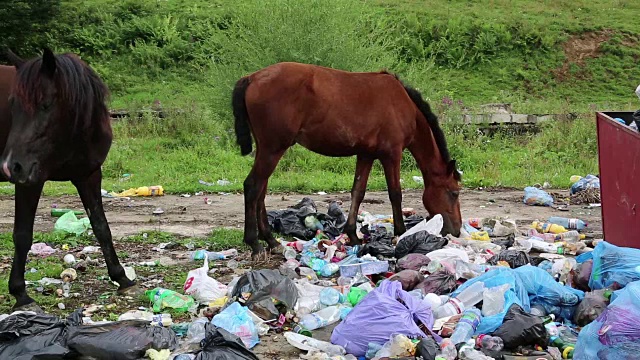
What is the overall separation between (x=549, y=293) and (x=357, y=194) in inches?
121

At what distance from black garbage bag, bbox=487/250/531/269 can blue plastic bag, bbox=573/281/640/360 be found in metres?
2.08

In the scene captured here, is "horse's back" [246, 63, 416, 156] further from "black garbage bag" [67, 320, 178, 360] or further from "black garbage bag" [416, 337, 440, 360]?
"black garbage bag" [416, 337, 440, 360]

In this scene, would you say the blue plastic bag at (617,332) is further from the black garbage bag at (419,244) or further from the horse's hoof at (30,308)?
the horse's hoof at (30,308)

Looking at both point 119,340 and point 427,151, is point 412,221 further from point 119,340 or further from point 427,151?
point 119,340

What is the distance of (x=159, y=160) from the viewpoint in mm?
14109

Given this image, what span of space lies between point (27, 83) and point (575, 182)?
8.79 metres

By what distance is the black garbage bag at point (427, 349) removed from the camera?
493 centimetres

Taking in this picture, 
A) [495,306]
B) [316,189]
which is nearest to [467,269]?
[495,306]

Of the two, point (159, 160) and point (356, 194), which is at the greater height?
point (356, 194)

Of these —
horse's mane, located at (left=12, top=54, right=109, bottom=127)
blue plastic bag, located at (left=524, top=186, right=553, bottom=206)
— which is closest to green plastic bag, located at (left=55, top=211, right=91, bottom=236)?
horse's mane, located at (left=12, top=54, right=109, bottom=127)

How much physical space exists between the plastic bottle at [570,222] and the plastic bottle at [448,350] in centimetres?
451

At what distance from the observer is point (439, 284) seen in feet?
20.4

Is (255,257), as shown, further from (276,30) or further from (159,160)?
(276,30)

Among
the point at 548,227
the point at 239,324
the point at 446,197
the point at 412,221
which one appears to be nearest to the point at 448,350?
the point at 239,324
